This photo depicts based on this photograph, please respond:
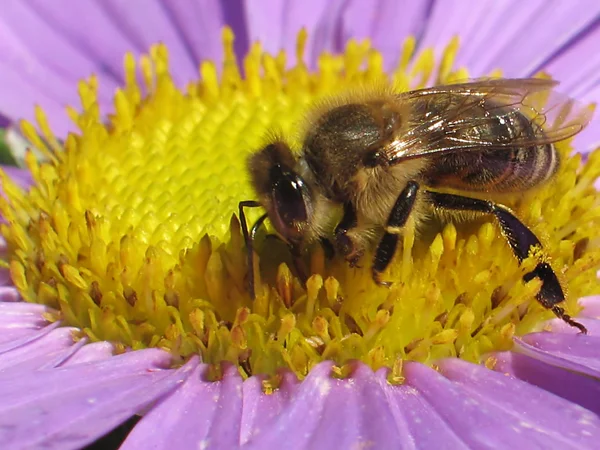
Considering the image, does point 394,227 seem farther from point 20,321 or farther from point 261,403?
point 20,321

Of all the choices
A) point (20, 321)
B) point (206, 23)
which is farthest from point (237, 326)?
point (206, 23)

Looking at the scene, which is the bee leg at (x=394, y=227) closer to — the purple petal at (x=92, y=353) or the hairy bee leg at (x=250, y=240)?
the hairy bee leg at (x=250, y=240)

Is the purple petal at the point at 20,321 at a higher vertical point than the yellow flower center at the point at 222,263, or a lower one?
lower

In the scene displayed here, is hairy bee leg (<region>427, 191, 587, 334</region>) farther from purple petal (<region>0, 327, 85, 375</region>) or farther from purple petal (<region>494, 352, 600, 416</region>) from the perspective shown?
purple petal (<region>0, 327, 85, 375</region>)

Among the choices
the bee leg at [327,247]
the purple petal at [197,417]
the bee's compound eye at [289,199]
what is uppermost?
the bee's compound eye at [289,199]

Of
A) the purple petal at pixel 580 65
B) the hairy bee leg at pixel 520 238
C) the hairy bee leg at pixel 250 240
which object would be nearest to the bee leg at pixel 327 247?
the hairy bee leg at pixel 250 240

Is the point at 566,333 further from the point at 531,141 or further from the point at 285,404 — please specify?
the point at 285,404

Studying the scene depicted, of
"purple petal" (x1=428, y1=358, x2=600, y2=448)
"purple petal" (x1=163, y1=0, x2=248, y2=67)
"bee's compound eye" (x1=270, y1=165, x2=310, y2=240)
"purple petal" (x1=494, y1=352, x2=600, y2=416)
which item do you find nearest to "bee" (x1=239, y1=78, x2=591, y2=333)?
"bee's compound eye" (x1=270, y1=165, x2=310, y2=240)
